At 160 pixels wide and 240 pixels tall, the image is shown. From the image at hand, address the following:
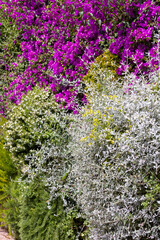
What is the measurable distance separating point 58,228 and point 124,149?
121 cm

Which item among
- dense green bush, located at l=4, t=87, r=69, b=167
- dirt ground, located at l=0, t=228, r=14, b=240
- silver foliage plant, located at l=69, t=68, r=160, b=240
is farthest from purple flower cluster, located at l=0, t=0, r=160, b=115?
dirt ground, located at l=0, t=228, r=14, b=240

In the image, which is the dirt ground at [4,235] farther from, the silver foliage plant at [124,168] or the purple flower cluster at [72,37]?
the purple flower cluster at [72,37]

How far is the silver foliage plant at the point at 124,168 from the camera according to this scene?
5.78 feet

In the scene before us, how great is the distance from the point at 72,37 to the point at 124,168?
313cm

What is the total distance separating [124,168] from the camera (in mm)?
1946

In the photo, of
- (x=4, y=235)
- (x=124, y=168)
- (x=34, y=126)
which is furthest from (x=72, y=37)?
(x=4, y=235)

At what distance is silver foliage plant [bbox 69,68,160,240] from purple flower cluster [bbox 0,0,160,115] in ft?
2.29

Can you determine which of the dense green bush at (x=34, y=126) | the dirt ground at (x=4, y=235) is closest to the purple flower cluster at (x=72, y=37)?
the dense green bush at (x=34, y=126)

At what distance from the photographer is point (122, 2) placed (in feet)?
11.8

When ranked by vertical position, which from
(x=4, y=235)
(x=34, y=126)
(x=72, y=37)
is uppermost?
(x=72, y=37)

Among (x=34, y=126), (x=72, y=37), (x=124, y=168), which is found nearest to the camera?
(x=124, y=168)

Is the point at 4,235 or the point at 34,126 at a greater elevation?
the point at 34,126

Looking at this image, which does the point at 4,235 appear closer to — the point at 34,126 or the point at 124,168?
the point at 34,126

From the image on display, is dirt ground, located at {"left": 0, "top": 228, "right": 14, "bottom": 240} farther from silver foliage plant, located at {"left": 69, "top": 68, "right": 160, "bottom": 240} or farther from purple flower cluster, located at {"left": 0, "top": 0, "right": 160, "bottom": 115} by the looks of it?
purple flower cluster, located at {"left": 0, "top": 0, "right": 160, "bottom": 115}
